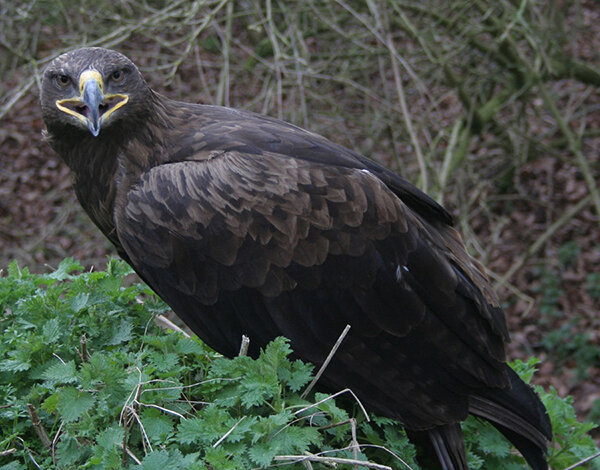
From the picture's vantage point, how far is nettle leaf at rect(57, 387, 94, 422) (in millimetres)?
2236

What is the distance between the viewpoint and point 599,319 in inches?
322

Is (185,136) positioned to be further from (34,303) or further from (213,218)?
(34,303)

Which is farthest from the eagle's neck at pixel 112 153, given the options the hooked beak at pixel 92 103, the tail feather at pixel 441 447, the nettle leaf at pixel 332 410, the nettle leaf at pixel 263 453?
the tail feather at pixel 441 447

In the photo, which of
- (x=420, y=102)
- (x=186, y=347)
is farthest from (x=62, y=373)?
(x=420, y=102)

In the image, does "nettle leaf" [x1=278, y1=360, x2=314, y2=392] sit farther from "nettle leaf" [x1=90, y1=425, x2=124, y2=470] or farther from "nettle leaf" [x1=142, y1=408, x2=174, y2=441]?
"nettle leaf" [x1=90, y1=425, x2=124, y2=470]

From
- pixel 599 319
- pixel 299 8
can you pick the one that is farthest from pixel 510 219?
pixel 299 8

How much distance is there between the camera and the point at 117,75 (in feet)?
10.3

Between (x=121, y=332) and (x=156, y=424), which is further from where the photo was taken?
(x=121, y=332)

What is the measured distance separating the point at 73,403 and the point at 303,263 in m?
1.13

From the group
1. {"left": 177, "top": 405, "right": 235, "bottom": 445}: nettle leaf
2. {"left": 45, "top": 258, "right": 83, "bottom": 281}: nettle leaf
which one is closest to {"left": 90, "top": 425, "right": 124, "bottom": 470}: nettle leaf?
{"left": 177, "top": 405, "right": 235, "bottom": 445}: nettle leaf

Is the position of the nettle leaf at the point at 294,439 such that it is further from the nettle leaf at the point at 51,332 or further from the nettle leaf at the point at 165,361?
the nettle leaf at the point at 51,332

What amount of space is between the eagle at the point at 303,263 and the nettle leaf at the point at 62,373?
0.72m

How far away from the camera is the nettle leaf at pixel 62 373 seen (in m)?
2.35

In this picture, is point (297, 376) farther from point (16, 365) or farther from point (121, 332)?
point (16, 365)
